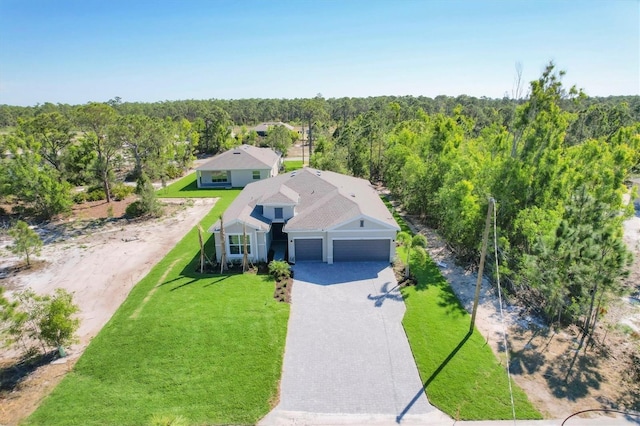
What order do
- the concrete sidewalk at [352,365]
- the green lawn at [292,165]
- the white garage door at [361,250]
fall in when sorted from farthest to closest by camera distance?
the green lawn at [292,165] < the white garage door at [361,250] < the concrete sidewalk at [352,365]

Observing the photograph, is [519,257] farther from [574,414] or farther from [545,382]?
[574,414]

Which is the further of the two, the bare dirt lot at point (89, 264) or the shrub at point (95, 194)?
the shrub at point (95, 194)

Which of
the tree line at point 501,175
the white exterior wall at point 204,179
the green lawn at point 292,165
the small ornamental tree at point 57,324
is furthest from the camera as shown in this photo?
A: the green lawn at point 292,165

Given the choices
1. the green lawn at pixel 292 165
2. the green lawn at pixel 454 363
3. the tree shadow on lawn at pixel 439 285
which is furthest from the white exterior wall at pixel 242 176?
the green lawn at pixel 454 363

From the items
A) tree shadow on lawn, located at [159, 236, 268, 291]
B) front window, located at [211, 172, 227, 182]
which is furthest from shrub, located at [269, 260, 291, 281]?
front window, located at [211, 172, 227, 182]

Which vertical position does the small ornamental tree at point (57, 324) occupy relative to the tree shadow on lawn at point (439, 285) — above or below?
above

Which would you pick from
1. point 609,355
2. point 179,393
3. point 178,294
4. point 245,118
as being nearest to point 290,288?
point 178,294

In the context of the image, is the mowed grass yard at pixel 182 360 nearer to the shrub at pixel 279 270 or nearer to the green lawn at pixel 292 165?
the shrub at pixel 279 270
